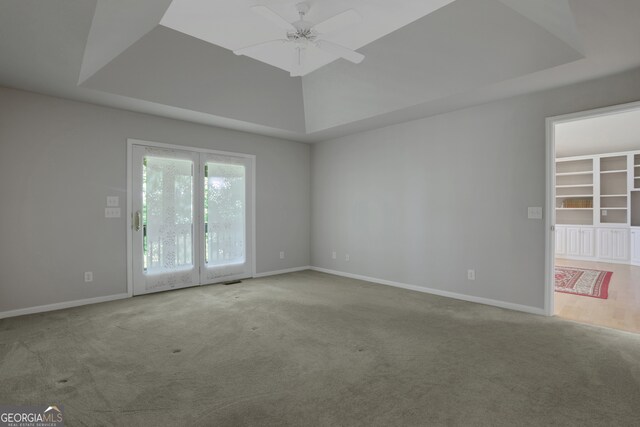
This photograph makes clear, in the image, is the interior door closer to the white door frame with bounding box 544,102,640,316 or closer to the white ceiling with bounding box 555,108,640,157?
the white door frame with bounding box 544,102,640,316

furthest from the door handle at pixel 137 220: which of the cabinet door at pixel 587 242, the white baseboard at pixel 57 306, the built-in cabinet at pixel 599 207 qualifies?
the cabinet door at pixel 587 242

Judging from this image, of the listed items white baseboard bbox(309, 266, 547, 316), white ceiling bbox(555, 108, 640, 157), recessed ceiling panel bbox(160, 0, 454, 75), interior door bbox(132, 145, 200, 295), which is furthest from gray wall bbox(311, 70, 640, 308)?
interior door bbox(132, 145, 200, 295)

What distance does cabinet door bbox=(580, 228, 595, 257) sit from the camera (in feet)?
24.9

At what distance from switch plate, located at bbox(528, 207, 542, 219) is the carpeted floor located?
1.17 m

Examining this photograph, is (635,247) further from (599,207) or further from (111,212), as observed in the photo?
(111,212)

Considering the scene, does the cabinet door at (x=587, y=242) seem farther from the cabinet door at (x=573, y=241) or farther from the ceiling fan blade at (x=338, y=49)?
the ceiling fan blade at (x=338, y=49)

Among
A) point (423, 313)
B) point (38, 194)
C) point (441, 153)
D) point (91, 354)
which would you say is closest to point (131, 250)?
point (38, 194)

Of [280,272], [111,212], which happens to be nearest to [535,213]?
[280,272]

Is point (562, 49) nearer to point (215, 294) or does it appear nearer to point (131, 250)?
point (215, 294)

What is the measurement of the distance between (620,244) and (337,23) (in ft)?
26.5

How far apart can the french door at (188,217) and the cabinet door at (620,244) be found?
8030 millimetres

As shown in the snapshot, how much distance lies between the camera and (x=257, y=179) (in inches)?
233

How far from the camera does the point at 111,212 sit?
4.37m

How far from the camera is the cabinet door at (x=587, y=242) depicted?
760cm
